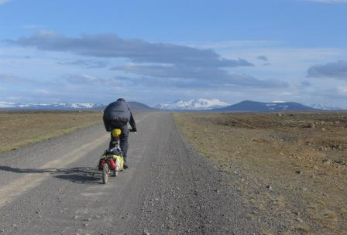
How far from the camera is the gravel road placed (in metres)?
8.80

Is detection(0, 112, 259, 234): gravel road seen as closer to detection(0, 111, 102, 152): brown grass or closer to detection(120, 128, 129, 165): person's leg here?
detection(120, 128, 129, 165): person's leg

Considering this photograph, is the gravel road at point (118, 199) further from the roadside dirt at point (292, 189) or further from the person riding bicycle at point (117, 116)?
the person riding bicycle at point (117, 116)

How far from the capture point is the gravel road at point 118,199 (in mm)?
8805

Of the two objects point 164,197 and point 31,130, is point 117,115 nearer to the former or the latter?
point 164,197

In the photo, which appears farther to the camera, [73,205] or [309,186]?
[309,186]

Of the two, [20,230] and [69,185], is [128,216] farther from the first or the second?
[69,185]

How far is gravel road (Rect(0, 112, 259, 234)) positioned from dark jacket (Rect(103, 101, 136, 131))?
59.6 inches

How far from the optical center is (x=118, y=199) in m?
11.0

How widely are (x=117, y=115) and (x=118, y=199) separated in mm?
3713

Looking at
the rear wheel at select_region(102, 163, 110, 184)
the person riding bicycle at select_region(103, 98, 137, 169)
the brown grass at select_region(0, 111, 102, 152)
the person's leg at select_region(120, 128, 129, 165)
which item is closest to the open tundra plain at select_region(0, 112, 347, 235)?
the rear wheel at select_region(102, 163, 110, 184)

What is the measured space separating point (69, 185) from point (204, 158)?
8.54 m

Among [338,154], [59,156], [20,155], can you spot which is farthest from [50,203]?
[338,154]

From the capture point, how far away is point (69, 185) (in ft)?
41.4

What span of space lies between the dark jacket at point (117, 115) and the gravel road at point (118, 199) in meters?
1.51
